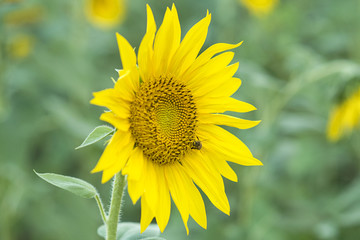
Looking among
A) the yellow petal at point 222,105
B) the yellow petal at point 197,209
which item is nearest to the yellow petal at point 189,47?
the yellow petal at point 222,105

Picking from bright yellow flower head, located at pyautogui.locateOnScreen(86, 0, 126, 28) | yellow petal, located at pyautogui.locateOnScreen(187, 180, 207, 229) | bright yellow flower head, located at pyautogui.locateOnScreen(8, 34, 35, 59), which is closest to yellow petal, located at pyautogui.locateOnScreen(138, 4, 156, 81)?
yellow petal, located at pyautogui.locateOnScreen(187, 180, 207, 229)

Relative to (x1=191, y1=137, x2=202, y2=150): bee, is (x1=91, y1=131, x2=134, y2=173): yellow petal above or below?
below

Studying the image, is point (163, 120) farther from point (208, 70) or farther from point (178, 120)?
point (208, 70)

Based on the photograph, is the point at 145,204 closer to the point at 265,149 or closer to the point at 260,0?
the point at 265,149

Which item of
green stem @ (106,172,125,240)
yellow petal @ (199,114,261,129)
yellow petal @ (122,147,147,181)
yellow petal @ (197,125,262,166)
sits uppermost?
yellow petal @ (199,114,261,129)

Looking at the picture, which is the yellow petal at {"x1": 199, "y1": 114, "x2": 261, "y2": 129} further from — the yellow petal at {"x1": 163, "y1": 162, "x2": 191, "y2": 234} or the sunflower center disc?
the yellow petal at {"x1": 163, "y1": 162, "x2": 191, "y2": 234}

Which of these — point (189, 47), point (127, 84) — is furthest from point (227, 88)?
point (127, 84)

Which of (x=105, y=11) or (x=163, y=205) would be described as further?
(x=105, y=11)
